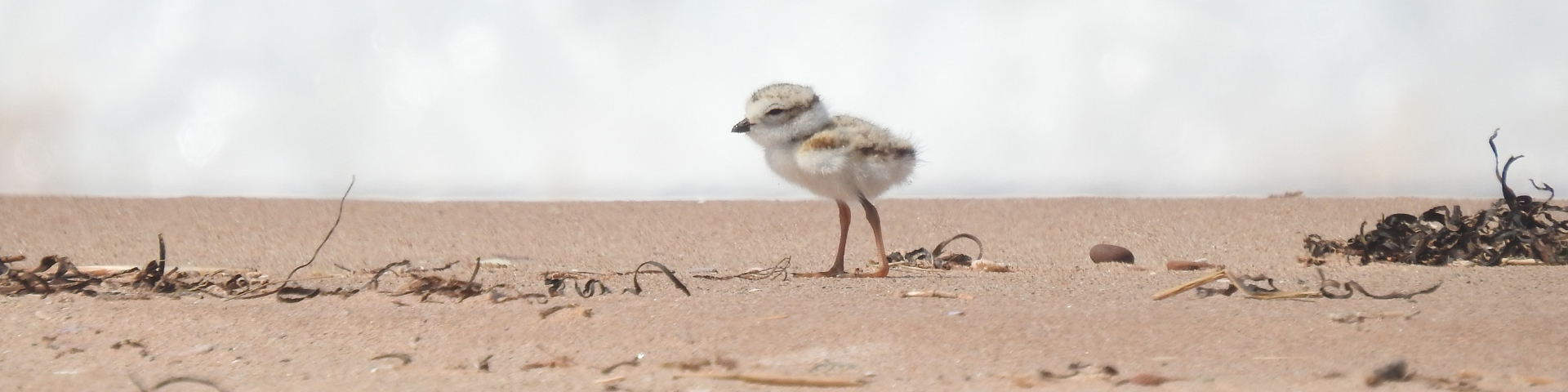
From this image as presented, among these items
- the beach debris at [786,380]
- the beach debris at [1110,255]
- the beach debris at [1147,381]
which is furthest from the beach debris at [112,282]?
the beach debris at [1110,255]

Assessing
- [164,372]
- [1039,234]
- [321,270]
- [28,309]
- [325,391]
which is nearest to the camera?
[325,391]

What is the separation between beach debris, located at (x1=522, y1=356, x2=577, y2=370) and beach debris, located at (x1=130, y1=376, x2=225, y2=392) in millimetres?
473

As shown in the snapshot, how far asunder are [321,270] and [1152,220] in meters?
2.90

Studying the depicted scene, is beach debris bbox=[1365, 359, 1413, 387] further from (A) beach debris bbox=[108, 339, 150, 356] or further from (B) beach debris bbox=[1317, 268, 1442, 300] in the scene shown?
(A) beach debris bbox=[108, 339, 150, 356]

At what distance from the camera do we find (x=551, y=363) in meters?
2.42

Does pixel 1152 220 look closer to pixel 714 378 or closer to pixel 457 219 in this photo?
pixel 457 219

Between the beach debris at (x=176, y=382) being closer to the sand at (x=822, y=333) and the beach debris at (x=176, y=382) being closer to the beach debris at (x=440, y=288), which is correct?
the sand at (x=822, y=333)

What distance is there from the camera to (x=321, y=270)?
419 centimetres

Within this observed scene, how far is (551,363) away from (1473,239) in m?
2.74

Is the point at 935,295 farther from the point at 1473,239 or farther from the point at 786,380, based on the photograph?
the point at 1473,239

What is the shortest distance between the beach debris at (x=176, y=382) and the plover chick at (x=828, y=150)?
1927 millimetres

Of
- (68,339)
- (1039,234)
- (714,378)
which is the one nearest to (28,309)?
(68,339)

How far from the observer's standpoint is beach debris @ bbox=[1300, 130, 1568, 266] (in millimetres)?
3908

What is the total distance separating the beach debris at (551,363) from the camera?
7.91ft
